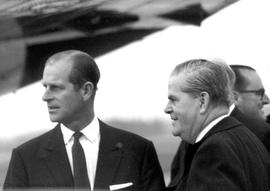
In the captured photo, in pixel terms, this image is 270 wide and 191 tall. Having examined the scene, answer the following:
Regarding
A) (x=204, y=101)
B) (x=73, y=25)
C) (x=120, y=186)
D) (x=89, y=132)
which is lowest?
(x=120, y=186)

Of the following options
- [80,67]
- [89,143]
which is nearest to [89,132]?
[89,143]

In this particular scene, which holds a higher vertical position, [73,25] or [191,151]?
[73,25]

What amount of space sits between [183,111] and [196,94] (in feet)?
0.27

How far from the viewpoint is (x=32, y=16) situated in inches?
129

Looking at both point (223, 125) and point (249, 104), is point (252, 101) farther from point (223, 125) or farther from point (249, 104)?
point (223, 125)

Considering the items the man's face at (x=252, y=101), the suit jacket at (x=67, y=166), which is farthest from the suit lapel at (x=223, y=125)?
the man's face at (x=252, y=101)

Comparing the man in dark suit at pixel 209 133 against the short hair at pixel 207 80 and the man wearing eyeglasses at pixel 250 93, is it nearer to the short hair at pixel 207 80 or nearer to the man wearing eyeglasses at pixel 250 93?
the short hair at pixel 207 80

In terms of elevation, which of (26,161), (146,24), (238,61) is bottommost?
(26,161)

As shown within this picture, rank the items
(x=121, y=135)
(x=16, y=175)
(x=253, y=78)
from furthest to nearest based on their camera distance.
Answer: (x=253, y=78), (x=121, y=135), (x=16, y=175)

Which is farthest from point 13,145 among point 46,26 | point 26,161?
point 46,26

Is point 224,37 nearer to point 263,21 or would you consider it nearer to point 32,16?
point 263,21

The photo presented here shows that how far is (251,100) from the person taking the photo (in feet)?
12.6

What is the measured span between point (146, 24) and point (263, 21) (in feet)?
1.74

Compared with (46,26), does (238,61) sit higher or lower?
lower
